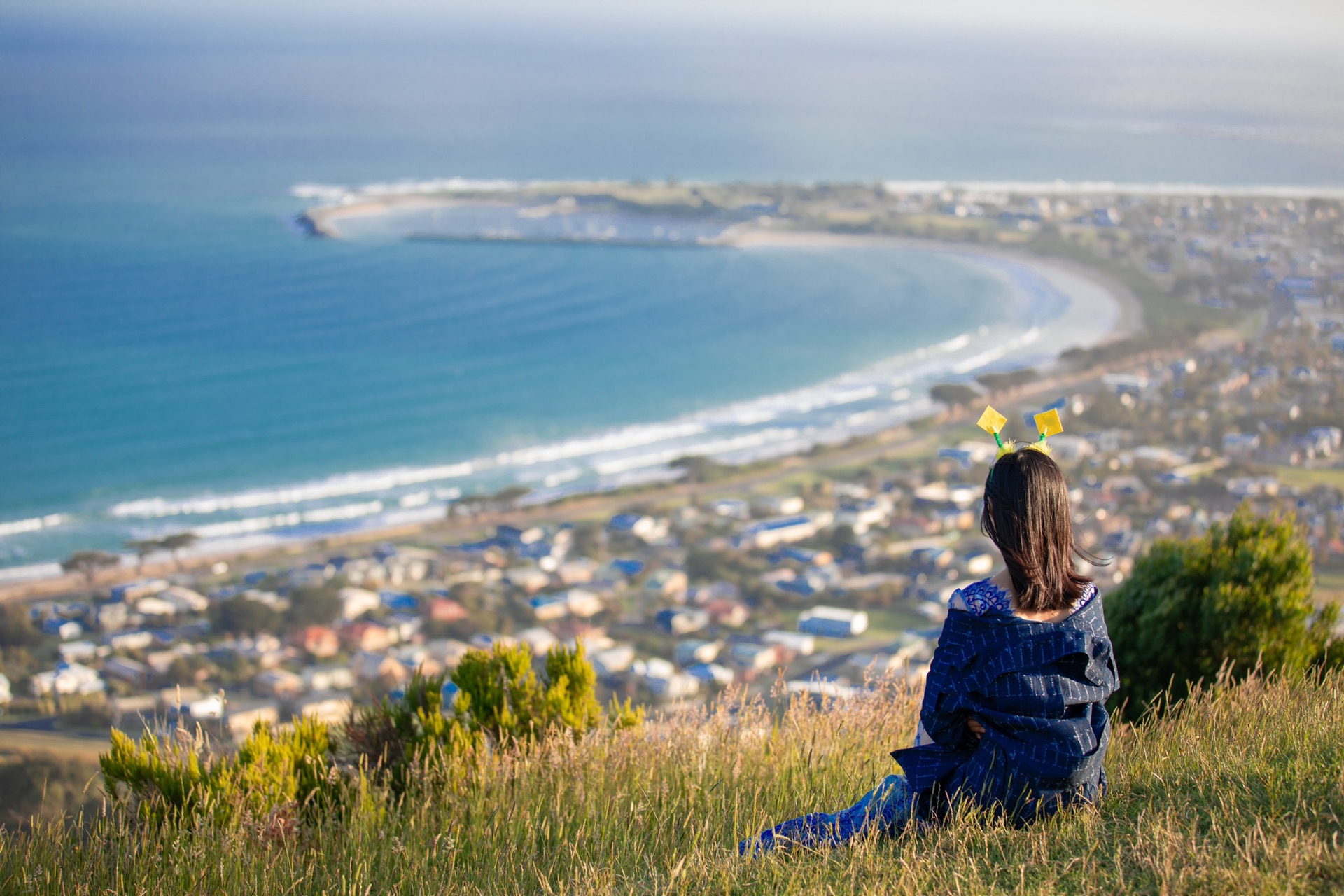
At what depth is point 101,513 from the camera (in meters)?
19.9

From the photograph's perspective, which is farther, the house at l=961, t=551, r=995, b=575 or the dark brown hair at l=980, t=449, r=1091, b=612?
the house at l=961, t=551, r=995, b=575

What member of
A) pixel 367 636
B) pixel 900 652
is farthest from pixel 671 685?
pixel 367 636

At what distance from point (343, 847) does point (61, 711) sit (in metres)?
9.78

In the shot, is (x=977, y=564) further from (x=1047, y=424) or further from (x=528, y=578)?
(x=1047, y=424)

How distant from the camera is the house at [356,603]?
14.7m

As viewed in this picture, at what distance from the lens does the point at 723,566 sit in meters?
16.7

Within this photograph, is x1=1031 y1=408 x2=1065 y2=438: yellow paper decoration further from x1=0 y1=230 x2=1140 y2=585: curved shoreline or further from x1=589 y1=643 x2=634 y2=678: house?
x1=0 y1=230 x2=1140 y2=585: curved shoreline

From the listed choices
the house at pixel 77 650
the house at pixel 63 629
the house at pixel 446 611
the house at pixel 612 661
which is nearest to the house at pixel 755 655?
the house at pixel 612 661

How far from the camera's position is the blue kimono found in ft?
8.26

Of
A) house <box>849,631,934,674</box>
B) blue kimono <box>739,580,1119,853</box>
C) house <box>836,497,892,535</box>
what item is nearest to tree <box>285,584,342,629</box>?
house <box>849,631,934,674</box>

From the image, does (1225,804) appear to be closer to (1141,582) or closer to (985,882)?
(985,882)

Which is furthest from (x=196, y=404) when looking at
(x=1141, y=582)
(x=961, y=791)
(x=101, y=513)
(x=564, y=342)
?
(x=961, y=791)

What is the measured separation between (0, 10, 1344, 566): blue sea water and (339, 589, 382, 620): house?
4875mm

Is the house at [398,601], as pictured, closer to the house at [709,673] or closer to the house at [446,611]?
the house at [446,611]
